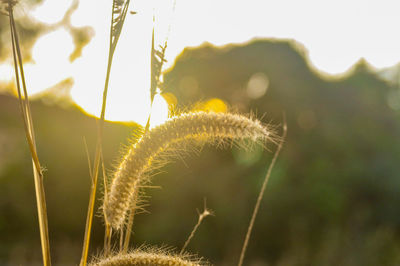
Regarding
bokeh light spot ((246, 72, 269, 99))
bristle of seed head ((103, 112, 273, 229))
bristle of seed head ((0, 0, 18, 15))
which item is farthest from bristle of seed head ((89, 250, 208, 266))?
bokeh light spot ((246, 72, 269, 99))

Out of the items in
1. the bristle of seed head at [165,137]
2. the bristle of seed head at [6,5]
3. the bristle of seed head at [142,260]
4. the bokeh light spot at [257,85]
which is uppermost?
the bokeh light spot at [257,85]

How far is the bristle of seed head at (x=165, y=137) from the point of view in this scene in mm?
907

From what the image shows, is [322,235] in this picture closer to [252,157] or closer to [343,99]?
[252,157]

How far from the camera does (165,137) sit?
36.5 inches

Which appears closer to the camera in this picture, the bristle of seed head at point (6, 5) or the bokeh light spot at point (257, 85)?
the bristle of seed head at point (6, 5)

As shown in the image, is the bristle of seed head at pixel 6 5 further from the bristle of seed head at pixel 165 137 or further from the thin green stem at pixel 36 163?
the bristle of seed head at pixel 165 137

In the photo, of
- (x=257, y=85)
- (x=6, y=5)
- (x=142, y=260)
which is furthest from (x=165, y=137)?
(x=257, y=85)

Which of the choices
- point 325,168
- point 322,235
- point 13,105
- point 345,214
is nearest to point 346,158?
point 325,168

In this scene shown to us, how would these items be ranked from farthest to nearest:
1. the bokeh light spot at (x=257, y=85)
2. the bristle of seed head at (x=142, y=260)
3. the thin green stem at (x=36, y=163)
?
the bokeh light spot at (x=257, y=85) < the thin green stem at (x=36, y=163) < the bristle of seed head at (x=142, y=260)

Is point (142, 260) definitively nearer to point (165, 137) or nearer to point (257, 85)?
point (165, 137)

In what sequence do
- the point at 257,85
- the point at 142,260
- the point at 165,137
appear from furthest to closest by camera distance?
the point at 257,85 < the point at 165,137 < the point at 142,260

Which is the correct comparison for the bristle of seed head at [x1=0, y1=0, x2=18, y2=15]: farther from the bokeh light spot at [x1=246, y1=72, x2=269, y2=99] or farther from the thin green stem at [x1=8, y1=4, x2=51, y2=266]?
the bokeh light spot at [x1=246, y1=72, x2=269, y2=99]

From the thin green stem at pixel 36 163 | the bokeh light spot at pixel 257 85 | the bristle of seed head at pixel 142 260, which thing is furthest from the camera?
the bokeh light spot at pixel 257 85

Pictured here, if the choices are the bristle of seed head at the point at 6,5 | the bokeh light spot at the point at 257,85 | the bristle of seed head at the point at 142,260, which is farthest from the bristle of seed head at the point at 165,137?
the bokeh light spot at the point at 257,85
